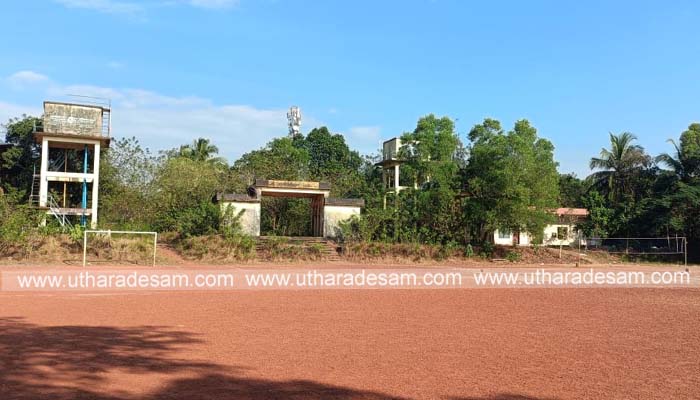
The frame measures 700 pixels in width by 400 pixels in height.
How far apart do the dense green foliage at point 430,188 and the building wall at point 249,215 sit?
1351 millimetres

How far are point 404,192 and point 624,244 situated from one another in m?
16.0

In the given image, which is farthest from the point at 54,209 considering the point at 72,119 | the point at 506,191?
the point at 506,191

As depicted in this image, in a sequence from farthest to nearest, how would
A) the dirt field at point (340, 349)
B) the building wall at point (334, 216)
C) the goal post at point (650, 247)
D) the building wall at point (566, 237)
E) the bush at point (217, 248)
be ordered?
the building wall at point (566, 237) < the goal post at point (650, 247) < the building wall at point (334, 216) < the bush at point (217, 248) < the dirt field at point (340, 349)

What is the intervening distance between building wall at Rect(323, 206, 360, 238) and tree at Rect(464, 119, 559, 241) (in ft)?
20.7

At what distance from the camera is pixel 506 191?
29672 mm

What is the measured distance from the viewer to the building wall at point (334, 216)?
30625 mm

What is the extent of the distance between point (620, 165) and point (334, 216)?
24.6m

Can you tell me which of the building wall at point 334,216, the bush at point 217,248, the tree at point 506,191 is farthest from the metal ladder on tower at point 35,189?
the tree at point 506,191

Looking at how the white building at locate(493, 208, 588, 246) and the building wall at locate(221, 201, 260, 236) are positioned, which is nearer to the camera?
the building wall at locate(221, 201, 260, 236)

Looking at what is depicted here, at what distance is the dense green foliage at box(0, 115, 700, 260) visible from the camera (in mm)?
30219

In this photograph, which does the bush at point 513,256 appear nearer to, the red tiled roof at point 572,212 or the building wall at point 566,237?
the building wall at point 566,237

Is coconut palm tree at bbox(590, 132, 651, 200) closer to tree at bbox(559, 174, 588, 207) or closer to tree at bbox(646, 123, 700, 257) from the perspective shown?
tree at bbox(646, 123, 700, 257)

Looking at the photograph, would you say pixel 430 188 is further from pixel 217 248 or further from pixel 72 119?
pixel 72 119

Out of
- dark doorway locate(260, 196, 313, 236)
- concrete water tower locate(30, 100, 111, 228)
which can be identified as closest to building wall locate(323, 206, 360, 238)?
dark doorway locate(260, 196, 313, 236)
